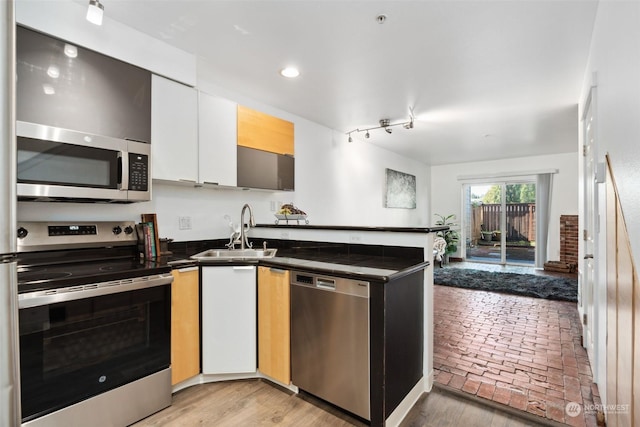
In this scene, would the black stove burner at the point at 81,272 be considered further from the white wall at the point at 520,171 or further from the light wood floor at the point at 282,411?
the white wall at the point at 520,171

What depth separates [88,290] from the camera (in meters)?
1.63

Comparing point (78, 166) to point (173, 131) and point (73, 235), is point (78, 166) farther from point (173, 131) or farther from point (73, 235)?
point (173, 131)

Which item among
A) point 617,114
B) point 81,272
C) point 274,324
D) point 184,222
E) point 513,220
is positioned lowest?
point 274,324

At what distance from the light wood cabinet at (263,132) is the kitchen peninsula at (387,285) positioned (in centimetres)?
90

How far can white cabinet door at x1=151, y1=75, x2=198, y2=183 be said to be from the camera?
224cm

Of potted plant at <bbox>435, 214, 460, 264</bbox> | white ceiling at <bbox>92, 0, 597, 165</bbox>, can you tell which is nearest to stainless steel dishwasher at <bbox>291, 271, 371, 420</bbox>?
white ceiling at <bbox>92, 0, 597, 165</bbox>

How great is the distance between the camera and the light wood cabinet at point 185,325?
2.09 metres

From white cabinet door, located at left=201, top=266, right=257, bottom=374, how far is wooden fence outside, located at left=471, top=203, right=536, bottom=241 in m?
7.00

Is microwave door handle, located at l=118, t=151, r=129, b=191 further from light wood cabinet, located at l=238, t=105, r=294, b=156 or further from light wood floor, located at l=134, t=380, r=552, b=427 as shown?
light wood floor, located at l=134, t=380, r=552, b=427

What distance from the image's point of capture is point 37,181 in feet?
5.56

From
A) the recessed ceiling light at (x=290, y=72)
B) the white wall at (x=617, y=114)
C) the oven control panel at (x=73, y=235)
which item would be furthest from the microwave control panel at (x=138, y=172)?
the white wall at (x=617, y=114)

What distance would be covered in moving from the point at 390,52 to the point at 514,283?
4564 millimetres

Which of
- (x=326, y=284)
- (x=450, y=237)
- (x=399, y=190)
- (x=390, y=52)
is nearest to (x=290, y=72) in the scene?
(x=390, y=52)

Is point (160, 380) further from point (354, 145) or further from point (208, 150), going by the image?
point (354, 145)
